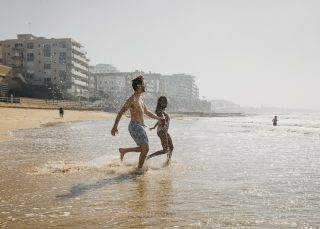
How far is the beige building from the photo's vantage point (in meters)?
97.2

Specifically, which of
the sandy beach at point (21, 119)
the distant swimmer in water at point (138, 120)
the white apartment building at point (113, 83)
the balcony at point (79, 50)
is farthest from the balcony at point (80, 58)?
the distant swimmer in water at point (138, 120)

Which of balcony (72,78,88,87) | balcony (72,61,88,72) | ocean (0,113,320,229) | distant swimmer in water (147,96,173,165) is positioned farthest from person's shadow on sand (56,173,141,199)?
balcony (72,61,88,72)

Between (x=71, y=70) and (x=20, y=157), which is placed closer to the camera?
(x=20, y=157)

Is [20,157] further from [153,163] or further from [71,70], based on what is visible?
[71,70]

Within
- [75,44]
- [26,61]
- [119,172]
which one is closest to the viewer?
[119,172]

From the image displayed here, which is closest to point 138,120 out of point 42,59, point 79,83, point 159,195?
point 159,195

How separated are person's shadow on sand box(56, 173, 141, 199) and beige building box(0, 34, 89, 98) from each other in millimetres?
90066

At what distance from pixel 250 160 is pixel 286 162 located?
1011 millimetres

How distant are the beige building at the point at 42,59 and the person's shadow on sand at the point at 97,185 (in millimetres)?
90066

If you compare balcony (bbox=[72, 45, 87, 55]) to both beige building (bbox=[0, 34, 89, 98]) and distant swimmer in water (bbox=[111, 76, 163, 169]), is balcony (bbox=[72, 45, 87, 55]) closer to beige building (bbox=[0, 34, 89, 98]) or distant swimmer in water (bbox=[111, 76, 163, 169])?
beige building (bbox=[0, 34, 89, 98])

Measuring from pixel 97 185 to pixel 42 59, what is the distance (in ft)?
320

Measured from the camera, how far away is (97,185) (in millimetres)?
6883

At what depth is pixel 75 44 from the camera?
104500 mm

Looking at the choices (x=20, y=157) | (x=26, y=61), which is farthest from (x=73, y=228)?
(x=26, y=61)
